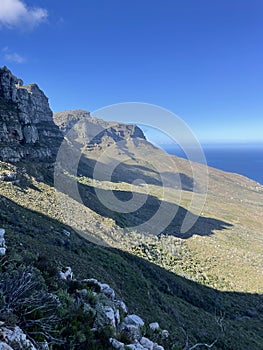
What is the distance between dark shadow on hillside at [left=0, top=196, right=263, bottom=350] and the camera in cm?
1526

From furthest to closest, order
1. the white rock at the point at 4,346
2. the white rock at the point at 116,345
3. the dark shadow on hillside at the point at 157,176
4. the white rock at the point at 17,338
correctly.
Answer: the dark shadow on hillside at the point at 157,176 < the white rock at the point at 116,345 < the white rock at the point at 17,338 < the white rock at the point at 4,346

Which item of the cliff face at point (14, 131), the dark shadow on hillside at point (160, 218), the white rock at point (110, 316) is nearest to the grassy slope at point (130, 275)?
the white rock at point (110, 316)

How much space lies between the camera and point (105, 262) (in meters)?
21.0

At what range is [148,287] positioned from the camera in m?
20.1

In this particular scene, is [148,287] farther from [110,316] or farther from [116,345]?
[116,345]

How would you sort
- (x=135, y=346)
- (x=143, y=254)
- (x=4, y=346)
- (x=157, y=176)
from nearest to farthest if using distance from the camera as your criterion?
1. (x=4, y=346)
2. (x=135, y=346)
3. (x=143, y=254)
4. (x=157, y=176)

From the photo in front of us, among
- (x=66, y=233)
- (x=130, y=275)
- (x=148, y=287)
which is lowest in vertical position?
(x=148, y=287)

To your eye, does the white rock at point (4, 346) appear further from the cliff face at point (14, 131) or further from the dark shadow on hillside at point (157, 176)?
the dark shadow on hillside at point (157, 176)

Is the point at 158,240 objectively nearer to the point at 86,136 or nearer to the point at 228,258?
the point at 228,258

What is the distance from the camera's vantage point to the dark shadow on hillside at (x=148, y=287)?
15.3 metres

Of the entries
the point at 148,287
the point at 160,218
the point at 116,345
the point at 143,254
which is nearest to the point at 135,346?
the point at 116,345

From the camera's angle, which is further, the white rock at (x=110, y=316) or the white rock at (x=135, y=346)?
the white rock at (x=110, y=316)

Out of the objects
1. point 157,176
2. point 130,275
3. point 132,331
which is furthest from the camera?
point 157,176

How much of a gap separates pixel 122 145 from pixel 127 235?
355ft
